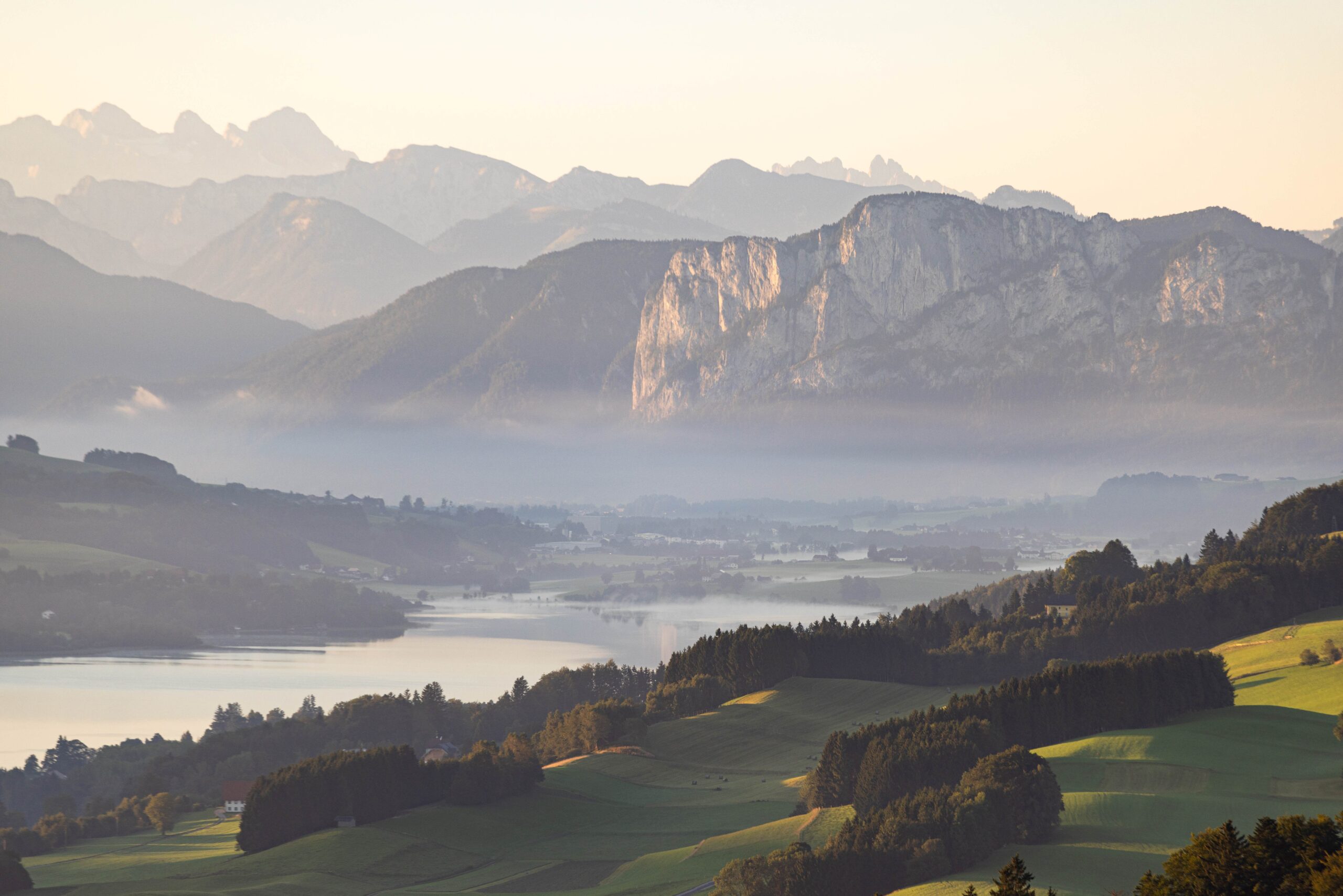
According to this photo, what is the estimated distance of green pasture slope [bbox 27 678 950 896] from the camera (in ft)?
213

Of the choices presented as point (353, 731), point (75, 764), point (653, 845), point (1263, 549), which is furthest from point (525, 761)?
point (1263, 549)

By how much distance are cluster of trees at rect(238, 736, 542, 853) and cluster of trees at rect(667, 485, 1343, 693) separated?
32902 mm

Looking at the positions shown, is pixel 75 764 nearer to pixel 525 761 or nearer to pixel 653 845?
pixel 525 761

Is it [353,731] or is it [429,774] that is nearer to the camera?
[429,774]

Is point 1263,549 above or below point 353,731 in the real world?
above

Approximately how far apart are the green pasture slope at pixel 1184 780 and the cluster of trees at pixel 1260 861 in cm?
1667

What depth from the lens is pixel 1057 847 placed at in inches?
2196

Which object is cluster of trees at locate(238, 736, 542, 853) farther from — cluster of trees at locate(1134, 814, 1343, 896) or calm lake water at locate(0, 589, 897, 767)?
calm lake water at locate(0, 589, 897, 767)

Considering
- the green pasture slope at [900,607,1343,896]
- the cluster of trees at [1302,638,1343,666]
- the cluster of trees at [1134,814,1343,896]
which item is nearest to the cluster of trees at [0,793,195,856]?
the green pasture slope at [900,607,1343,896]

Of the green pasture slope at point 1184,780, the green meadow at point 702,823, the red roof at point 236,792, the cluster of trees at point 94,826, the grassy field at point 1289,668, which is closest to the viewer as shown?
the green pasture slope at point 1184,780

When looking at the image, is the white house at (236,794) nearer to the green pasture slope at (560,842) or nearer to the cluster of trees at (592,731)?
the green pasture slope at (560,842)

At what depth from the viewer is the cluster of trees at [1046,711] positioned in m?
74.0

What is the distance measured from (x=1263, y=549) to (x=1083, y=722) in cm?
5565

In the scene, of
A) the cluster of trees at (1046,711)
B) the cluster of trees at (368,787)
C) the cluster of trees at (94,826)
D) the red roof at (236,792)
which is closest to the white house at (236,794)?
the red roof at (236,792)
